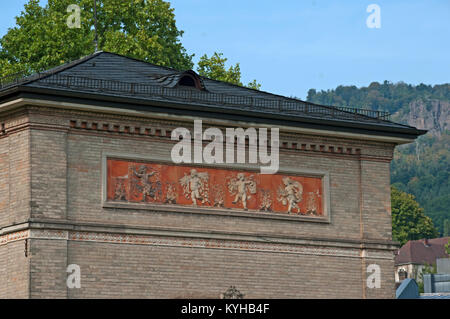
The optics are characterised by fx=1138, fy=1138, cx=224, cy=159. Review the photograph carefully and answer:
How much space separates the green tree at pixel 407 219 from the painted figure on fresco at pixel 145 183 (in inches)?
3926

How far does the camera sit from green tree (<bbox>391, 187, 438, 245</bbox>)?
136 metres

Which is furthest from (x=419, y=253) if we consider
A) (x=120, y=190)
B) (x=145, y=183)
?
(x=120, y=190)

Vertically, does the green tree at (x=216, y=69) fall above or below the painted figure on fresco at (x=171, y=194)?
above

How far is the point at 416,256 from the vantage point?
15100 centimetres

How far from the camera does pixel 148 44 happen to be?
60750 mm

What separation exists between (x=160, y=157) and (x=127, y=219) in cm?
230

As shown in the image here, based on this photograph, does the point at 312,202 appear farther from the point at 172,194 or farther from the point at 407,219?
the point at 407,219

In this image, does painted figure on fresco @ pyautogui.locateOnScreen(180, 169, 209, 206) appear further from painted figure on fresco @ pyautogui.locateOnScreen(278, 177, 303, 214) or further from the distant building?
the distant building

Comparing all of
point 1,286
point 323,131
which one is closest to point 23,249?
point 1,286

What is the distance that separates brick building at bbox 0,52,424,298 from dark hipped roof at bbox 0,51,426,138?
68mm

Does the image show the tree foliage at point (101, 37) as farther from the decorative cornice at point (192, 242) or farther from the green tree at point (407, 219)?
the green tree at point (407, 219)

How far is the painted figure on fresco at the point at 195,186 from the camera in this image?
36.0 m

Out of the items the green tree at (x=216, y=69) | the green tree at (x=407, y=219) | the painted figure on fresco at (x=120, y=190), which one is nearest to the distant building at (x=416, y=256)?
the green tree at (x=407, y=219)

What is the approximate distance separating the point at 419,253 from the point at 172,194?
390 feet
